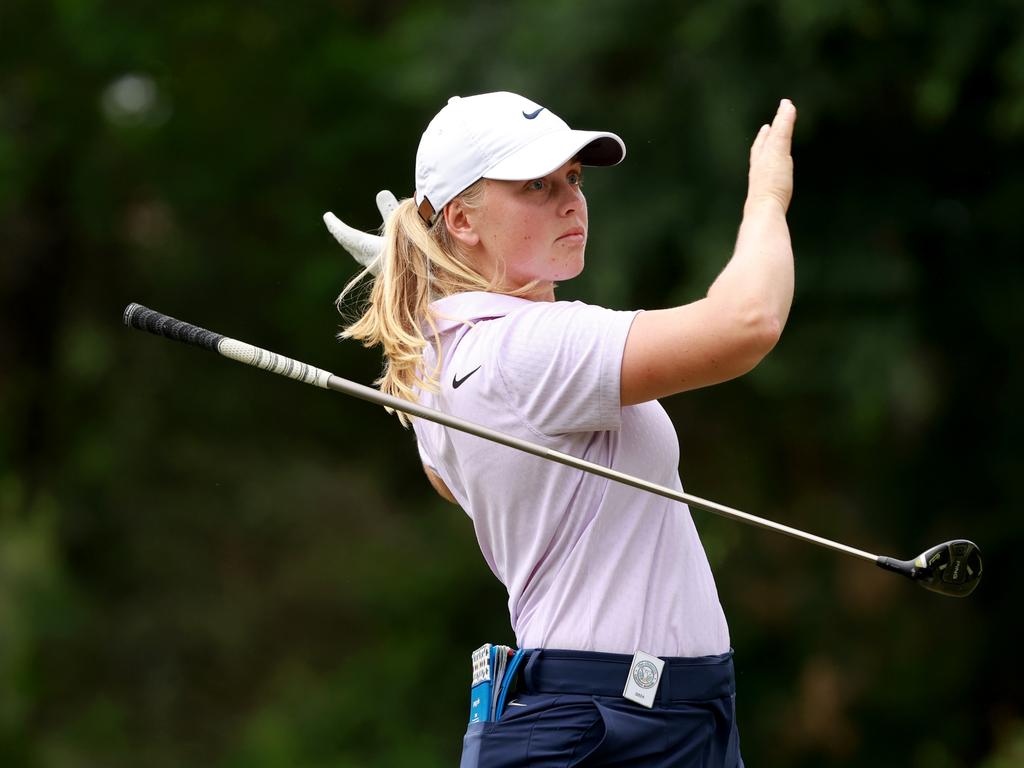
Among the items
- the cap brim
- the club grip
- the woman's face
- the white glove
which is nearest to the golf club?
the club grip

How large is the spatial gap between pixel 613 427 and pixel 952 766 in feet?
26.6

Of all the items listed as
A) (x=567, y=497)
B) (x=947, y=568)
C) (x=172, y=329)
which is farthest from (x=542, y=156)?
(x=947, y=568)

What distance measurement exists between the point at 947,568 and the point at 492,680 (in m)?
0.80

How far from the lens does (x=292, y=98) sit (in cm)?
1142

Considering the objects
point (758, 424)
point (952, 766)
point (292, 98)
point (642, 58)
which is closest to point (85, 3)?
point (292, 98)

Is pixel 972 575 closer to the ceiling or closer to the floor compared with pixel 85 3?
closer to the floor

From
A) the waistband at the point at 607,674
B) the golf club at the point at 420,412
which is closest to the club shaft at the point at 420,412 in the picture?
the golf club at the point at 420,412

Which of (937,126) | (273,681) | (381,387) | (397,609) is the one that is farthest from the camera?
(273,681)

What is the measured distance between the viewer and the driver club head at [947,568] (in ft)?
8.73

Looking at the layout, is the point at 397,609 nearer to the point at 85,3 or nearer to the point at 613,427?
the point at 85,3

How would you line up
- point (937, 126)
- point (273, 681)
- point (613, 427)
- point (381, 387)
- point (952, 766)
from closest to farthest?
point (613, 427)
point (381, 387)
point (937, 126)
point (952, 766)
point (273, 681)

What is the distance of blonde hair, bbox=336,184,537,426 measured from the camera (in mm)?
2508

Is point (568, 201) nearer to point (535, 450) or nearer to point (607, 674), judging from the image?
point (535, 450)

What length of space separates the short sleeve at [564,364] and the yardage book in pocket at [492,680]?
0.36 m
